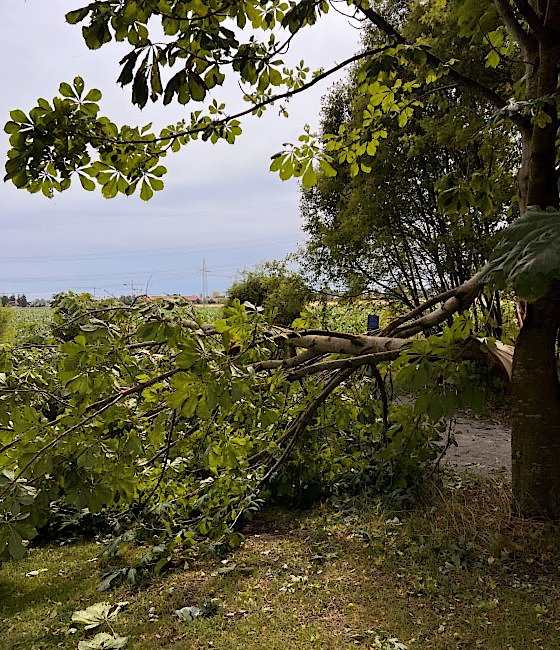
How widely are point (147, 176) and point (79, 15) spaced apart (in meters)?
0.92

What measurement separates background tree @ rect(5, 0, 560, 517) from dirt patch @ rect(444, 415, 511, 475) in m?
1.33

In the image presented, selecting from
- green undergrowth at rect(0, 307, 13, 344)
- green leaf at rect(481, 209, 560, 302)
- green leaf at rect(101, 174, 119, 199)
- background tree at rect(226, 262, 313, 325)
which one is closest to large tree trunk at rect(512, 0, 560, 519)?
green leaf at rect(481, 209, 560, 302)

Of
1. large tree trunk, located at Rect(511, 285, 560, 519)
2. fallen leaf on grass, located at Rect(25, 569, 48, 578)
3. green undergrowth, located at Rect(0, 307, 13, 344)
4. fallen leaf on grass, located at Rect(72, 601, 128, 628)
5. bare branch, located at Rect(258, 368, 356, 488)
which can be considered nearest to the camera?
fallen leaf on grass, located at Rect(72, 601, 128, 628)

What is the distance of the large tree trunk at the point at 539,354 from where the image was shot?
2.61m

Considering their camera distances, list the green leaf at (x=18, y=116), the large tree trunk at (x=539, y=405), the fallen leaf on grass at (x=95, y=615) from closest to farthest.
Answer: the green leaf at (x=18, y=116), the fallen leaf on grass at (x=95, y=615), the large tree trunk at (x=539, y=405)

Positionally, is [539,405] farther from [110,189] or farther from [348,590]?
[110,189]

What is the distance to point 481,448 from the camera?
555cm

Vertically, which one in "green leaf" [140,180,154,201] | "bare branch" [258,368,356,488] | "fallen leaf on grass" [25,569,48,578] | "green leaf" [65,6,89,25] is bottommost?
"fallen leaf on grass" [25,569,48,578]

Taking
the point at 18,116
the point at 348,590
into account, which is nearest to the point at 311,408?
the point at 348,590

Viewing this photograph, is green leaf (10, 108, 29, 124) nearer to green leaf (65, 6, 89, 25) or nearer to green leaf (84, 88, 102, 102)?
green leaf (84, 88, 102, 102)

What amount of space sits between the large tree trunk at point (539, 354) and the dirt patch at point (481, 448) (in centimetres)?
117

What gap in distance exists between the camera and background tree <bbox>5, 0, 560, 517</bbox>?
1406mm

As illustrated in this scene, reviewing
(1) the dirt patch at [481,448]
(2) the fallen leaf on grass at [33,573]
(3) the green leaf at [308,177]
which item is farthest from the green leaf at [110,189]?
(1) the dirt patch at [481,448]

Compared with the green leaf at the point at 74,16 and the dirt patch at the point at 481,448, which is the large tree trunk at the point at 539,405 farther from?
the green leaf at the point at 74,16
